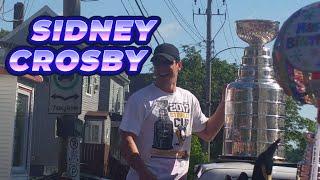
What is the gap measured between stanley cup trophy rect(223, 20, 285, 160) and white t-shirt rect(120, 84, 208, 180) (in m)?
0.72

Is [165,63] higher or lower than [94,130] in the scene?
higher

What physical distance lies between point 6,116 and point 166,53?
1454 centimetres

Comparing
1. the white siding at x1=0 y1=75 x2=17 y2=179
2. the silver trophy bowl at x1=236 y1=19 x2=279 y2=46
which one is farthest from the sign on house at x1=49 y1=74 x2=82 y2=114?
the white siding at x1=0 y1=75 x2=17 y2=179

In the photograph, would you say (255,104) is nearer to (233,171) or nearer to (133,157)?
(233,171)

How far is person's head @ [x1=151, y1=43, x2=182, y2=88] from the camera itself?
4.43 m

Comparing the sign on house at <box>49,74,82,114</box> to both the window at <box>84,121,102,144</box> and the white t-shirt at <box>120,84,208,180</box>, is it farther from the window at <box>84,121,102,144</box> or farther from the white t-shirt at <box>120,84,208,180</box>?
the window at <box>84,121,102,144</box>

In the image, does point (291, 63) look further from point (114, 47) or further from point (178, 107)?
point (114, 47)

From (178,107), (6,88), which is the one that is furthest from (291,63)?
(6,88)

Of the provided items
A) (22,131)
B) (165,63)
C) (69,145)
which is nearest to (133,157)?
(165,63)

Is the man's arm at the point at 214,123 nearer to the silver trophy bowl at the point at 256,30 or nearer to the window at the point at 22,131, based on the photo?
the silver trophy bowl at the point at 256,30

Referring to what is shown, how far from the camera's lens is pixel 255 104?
5406 millimetres

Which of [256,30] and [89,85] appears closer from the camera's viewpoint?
[256,30]

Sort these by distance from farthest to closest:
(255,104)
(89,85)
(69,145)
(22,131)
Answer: (89,85) < (22,131) < (69,145) < (255,104)

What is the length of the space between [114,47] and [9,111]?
14.1 feet
